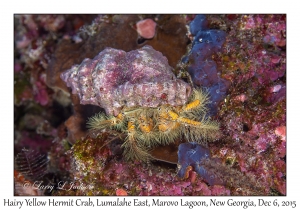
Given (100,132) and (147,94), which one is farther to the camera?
(100,132)

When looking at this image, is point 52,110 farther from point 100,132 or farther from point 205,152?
point 205,152

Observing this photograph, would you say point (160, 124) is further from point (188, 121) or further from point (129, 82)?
point (129, 82)

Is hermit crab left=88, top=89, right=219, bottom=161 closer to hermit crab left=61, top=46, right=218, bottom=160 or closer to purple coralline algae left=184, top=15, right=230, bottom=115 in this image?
hermit crab left=61, top=46, right=218, bottom=160

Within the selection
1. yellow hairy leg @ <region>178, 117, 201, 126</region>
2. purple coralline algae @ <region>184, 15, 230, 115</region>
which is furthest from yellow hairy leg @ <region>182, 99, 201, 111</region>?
purple coralline algae @ <region>184, 15, 230, 115</region>

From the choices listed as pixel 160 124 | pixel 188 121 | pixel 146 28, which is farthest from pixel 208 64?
pixel 146 28
